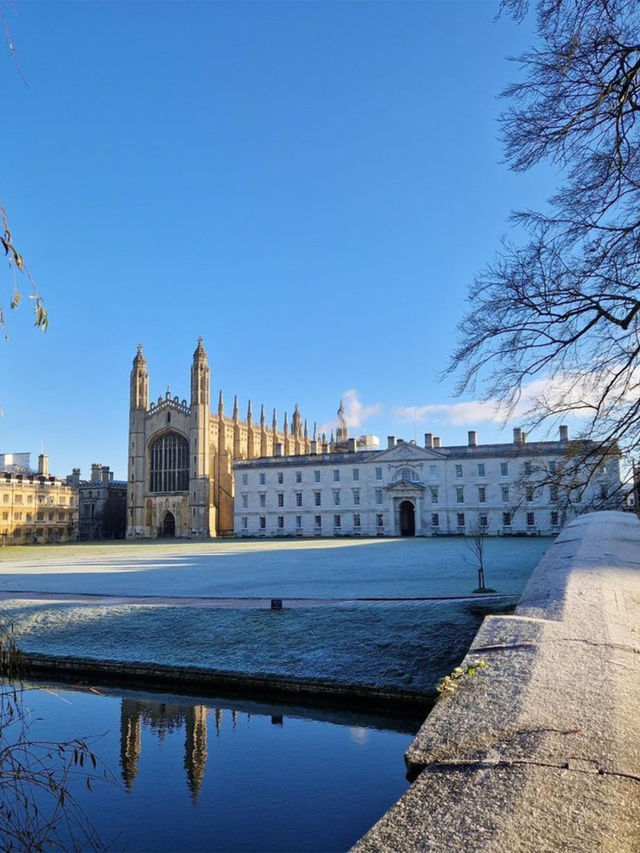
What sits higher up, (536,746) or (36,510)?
(36,510)

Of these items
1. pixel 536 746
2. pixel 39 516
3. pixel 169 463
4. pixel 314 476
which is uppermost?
pixel 169 463

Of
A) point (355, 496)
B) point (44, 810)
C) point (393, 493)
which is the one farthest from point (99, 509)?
point (44, 810)

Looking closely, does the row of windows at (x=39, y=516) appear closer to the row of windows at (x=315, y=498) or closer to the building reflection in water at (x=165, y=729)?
the row of windows at (x=315, y=498)

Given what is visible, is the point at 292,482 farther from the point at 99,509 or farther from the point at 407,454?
the point at 99,509

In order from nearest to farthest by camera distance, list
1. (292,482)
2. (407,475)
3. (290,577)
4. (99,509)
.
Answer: (290,577), (407,475), (292,482), (99,509)

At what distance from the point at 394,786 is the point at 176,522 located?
75168 mm

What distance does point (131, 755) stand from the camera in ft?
28.1

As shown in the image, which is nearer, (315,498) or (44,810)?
(44,810)

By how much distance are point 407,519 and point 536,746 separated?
210 ft

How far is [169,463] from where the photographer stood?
82562mm

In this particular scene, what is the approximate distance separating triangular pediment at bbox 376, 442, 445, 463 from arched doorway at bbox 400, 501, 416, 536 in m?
4.46

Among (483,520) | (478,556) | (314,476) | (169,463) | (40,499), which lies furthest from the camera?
(169,463)

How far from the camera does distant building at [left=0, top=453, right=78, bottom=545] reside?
75.2m

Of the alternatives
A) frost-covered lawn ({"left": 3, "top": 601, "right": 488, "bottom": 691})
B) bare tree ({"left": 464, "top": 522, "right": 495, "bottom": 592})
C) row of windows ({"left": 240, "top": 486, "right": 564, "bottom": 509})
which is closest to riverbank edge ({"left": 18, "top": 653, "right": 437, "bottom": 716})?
frost-covered lawn ({"left": 3, "top": 601, "right": 488, "bottom": 691})
